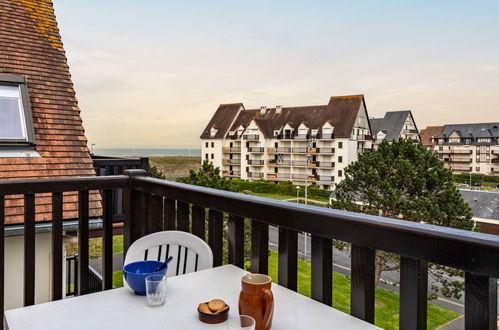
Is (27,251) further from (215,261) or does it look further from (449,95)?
(449,95)

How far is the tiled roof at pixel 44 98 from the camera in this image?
150 inches

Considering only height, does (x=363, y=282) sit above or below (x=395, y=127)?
below

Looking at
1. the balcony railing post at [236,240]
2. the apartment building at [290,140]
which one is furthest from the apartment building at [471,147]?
the balcony railing post at [236,240]

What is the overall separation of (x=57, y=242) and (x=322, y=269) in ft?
4.53

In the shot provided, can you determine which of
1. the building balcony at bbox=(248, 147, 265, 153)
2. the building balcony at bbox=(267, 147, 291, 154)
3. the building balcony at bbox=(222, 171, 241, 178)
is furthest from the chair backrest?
the building balcony at bbox=(222, 171, 241, 178)

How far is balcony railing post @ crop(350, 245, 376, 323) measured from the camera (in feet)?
3.48

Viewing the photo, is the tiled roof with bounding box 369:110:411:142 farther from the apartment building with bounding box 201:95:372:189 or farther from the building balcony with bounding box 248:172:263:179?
the building balcony with bounding box 248:172:263:179

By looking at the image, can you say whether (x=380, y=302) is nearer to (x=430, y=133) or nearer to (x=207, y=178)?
(x=207, y=178)

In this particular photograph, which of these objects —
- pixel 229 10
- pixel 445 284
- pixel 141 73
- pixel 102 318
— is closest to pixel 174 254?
pixel 102 318

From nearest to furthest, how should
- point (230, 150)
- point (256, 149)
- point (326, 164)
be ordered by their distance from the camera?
point (326, 164)
point (256, 149)
point (230, 150)

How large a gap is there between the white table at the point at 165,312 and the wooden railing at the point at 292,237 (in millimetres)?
139

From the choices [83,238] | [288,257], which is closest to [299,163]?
[83,238]

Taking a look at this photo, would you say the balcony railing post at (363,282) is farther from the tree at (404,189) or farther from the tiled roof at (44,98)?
the tree at (404,189)

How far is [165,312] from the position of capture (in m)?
1.03
